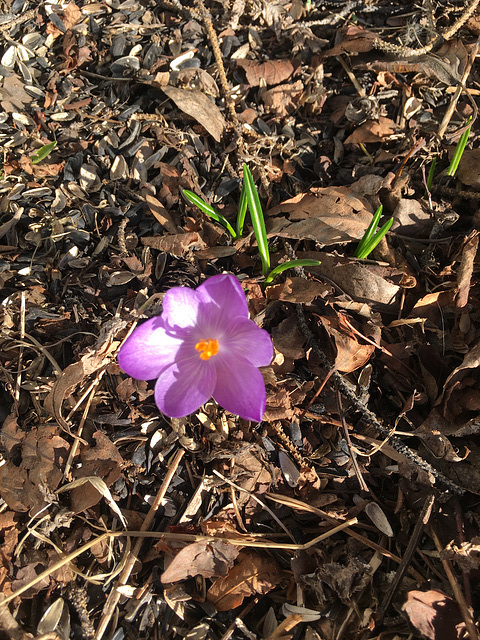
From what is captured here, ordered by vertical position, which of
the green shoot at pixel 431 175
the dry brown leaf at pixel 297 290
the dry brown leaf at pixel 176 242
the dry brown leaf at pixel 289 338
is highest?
the green shoot at pixel 431 175

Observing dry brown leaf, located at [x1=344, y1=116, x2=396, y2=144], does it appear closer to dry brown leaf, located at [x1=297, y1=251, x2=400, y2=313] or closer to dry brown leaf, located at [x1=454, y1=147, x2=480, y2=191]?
dry brown leaf, located at [x1=454, y1=147, x2=480, y2=191]

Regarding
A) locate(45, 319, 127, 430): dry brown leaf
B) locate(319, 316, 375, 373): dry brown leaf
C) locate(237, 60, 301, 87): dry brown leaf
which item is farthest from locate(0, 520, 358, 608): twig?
locate(237, 60, 301, 87): dry brown leaf

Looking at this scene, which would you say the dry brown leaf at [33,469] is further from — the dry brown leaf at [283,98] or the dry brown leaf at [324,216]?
the dry brown leaf at [283,98]

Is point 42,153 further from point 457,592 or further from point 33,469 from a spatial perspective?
point 457,592

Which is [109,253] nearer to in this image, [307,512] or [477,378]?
[307,512]

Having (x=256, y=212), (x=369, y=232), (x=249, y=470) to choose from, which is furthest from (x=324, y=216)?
(x=249, y=470)

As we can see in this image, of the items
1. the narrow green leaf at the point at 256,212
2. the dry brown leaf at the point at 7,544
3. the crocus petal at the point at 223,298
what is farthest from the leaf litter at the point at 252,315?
the crocus petal at the point at 223,298

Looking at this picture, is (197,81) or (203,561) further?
(197,81)
